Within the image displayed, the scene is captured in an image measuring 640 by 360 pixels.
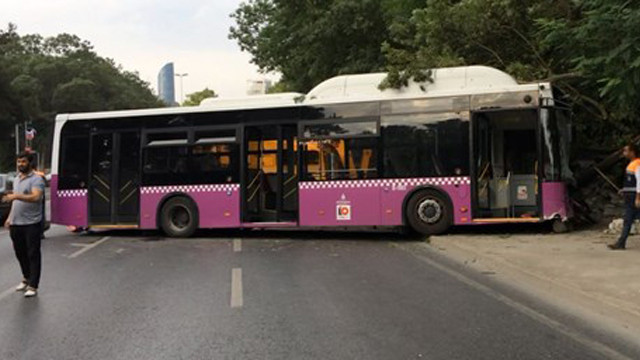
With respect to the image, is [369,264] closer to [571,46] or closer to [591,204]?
[571,46]

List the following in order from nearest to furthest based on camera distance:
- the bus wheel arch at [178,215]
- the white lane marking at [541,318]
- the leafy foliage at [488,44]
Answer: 1. the white lane marking at [541,318]
2. the leafy foliage at [488,44]
3. the bus wheel arch at [178,215]

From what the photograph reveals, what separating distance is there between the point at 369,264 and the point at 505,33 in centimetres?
899

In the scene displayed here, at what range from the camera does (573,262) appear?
32.1 feet

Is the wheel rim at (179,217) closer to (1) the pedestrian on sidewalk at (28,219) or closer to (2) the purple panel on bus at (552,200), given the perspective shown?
(1) the pedestrian on sidewalk at (28,219)

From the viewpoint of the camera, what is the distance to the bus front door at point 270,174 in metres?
15.0

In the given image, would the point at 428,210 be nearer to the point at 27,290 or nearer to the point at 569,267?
the point at 569,267

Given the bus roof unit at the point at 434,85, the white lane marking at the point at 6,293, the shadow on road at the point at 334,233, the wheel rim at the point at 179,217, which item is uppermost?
the bus roof unit at the point at 434,85

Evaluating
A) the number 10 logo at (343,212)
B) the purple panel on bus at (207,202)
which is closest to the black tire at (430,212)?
the number 10 logo at (343,212)

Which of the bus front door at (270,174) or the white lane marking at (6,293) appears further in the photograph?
the bus front door at (270,174)

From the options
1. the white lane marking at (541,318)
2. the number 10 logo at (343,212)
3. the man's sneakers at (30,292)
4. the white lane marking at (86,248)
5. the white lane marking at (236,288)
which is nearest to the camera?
the white lane marking at (541,318)

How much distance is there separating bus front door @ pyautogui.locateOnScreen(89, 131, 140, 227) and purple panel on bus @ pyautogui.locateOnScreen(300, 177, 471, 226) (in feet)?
14.3

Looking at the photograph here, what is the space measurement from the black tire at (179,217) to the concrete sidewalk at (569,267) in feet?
18.8

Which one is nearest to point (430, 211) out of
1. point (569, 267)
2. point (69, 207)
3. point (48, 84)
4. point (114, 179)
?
point (569, 267)

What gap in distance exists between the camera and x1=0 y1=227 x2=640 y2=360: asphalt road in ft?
19.5
